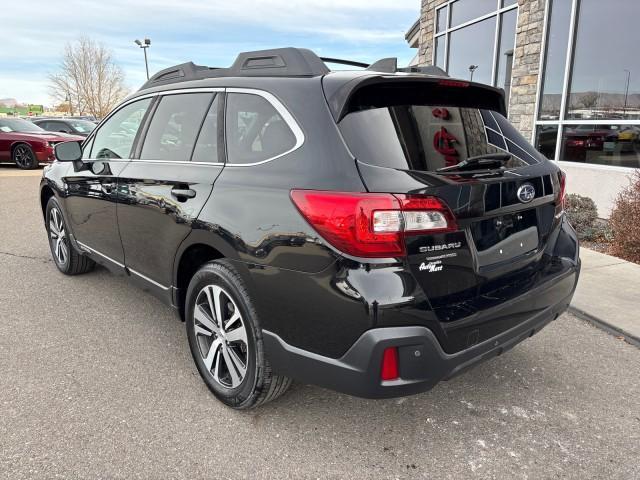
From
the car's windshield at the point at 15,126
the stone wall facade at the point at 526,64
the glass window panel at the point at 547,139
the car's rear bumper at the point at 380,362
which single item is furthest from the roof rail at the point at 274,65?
the car's windshield at the point at 15,126

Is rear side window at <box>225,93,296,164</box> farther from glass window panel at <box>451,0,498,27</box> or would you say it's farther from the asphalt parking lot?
glass window panel at <box>451,0,498,27</box>

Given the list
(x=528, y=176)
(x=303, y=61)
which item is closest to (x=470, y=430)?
(x=528, y=176)

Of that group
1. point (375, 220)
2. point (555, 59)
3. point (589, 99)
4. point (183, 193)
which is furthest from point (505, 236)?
point (555, 59)

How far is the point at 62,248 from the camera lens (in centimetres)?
487

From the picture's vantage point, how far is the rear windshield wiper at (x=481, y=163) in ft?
7.19

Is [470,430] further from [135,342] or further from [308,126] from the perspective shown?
[135,342]

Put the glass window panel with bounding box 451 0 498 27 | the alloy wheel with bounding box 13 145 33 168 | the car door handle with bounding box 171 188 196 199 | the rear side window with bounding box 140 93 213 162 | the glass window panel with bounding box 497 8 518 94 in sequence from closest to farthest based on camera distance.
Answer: the car door handle with bounding box 171 188 196 199 < the rear side window with bounding box 140 93 213 162 < the glass window panel with bounding box 497 8 518 94 < the glass window panel with bounding box 451 0 498 27 < the alloy wheel with bounding box 13 145 33 168

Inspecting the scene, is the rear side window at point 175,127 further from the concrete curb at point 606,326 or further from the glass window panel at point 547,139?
the glass window panel at point 547,139

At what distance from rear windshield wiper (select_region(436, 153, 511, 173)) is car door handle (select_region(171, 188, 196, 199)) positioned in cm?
131

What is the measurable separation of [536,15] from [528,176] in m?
7.32

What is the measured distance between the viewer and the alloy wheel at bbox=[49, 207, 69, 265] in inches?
188

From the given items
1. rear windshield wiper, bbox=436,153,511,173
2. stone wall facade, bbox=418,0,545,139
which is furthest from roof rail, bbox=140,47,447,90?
stone wall facade, bbox=418,0,545,139

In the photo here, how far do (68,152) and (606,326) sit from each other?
14.5 feet

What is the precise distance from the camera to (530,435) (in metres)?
2.47
